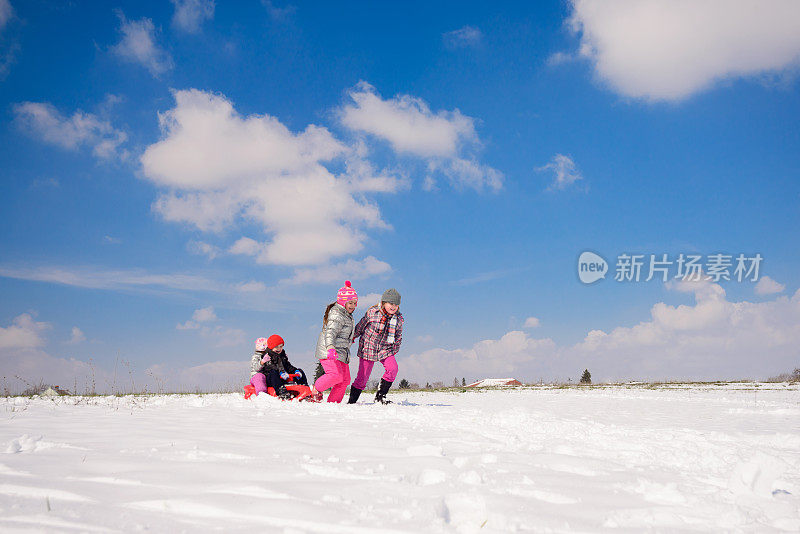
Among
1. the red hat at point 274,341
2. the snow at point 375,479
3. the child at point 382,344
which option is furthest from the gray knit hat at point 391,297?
the snow at point 375,479

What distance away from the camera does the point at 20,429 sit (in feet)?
15.0

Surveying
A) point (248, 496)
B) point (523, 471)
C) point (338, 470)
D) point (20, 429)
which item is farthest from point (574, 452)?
point (20, 429)

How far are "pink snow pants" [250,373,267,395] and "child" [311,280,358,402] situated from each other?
4.17ft

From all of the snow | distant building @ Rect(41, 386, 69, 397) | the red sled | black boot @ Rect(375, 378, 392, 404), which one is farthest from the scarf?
distant building @ Rect(41, 386, 69, 397)

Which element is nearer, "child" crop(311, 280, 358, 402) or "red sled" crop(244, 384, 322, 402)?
"child" crop(311, 280, 358, 402)

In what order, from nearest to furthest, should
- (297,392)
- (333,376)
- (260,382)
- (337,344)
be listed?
(333,376) → (337,344) → (297,392) → (260,382)

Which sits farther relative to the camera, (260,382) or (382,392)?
(260,382)

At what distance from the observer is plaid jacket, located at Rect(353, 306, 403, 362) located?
9.15m

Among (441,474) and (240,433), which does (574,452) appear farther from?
(240,433)

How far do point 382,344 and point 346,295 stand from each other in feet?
3.65

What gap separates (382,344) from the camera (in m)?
9.17

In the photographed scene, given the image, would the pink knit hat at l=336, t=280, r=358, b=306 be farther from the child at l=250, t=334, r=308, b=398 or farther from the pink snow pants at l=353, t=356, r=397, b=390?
the child at l=250, t=334, r=308, b=398

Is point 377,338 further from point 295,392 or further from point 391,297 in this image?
point 295,392

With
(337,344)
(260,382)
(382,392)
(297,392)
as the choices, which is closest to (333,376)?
(337,344)
